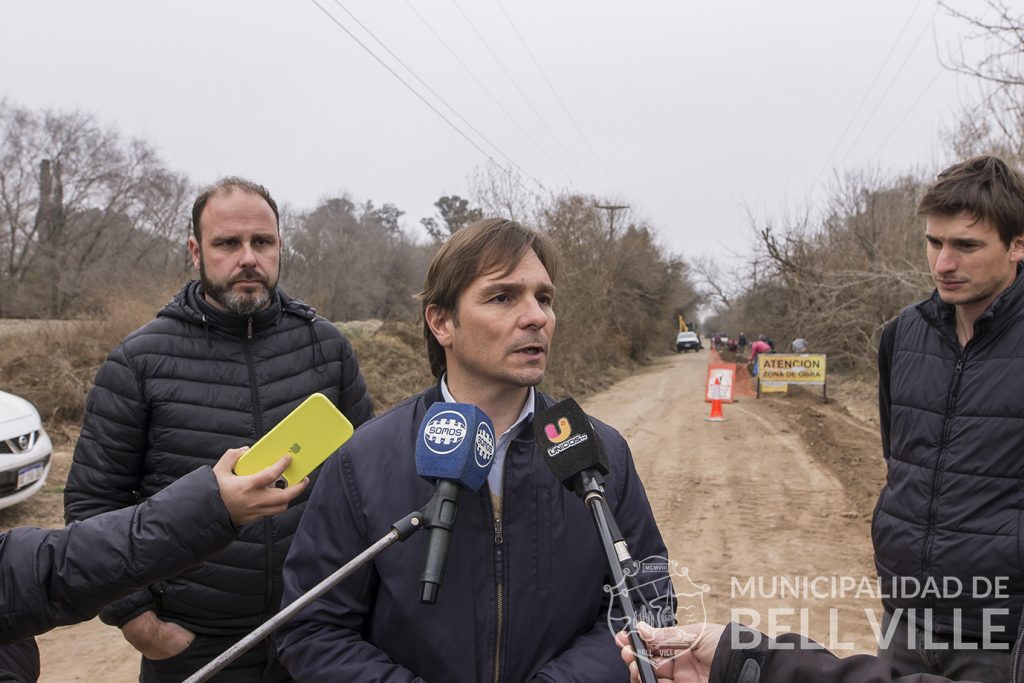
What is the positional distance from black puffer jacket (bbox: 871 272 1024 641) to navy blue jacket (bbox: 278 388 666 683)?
4.09 ft

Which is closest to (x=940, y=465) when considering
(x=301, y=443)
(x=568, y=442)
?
(x=568, y=442)

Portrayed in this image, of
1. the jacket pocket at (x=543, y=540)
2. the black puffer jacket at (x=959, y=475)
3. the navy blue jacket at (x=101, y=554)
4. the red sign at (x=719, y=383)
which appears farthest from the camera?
the red sign at (x=719, y=383)

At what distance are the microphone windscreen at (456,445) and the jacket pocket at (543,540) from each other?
212 millimetres

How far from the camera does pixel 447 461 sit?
5.73ft

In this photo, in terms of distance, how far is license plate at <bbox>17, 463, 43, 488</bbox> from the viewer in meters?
6.54

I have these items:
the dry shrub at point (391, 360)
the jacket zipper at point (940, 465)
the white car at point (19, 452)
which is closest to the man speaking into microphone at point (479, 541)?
the jacket zipper at point (940, 465)

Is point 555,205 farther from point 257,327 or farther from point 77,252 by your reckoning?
point 257,327

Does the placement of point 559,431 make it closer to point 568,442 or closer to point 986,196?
point 568,442

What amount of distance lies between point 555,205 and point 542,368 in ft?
77.0

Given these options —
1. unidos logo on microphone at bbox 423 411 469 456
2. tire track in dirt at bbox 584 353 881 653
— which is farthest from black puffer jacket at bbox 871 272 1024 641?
unidos logo on microphone at bbox 423 411 469 456

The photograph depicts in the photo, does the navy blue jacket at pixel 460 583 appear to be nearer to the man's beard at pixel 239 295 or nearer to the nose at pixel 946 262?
the man's beard at pixel 239 295

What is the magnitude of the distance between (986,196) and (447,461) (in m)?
2.14

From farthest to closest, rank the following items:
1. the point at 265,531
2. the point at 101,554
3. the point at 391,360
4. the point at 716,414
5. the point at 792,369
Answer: the point at 792,369 → the point at 391,360 → the point at 716,414 → the point at 265,531 → the point at 101,554

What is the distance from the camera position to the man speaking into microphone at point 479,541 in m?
1.87
